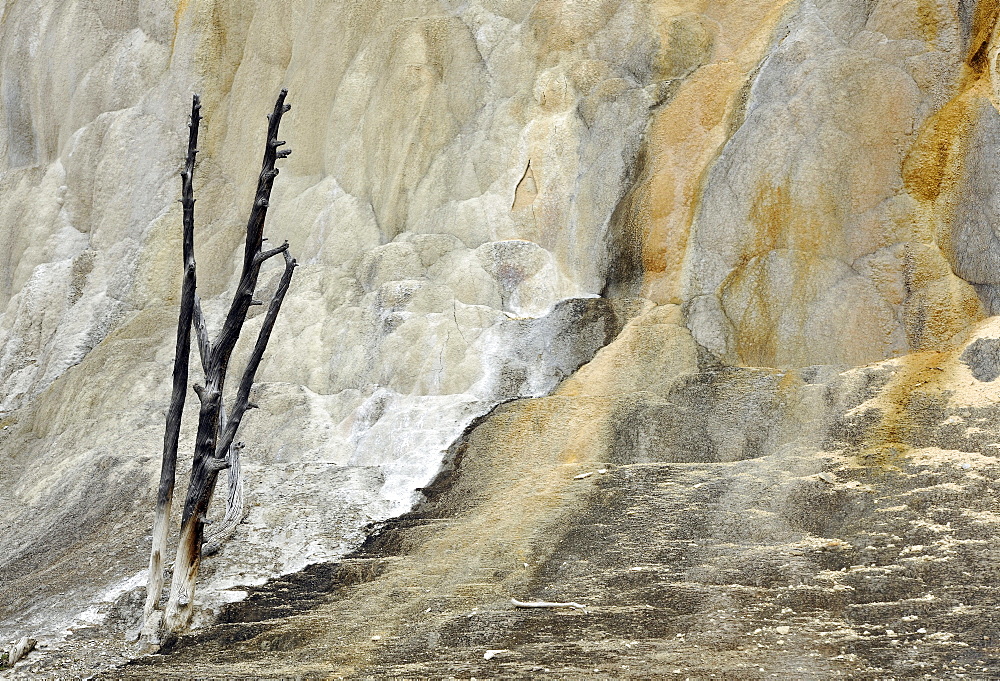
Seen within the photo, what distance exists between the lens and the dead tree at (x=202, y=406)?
7.23 m

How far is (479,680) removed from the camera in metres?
5.71

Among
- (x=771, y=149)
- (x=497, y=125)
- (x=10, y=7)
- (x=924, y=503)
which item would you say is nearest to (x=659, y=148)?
(x=771, y=149)

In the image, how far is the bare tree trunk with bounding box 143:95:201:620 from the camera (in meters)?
7.28

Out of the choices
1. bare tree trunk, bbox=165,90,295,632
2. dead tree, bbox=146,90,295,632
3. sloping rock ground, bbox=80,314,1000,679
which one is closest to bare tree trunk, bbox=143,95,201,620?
dead tree, bbox=146,90,295,632

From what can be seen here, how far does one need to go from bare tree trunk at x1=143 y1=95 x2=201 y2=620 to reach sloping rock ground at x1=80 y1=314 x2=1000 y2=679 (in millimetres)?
677

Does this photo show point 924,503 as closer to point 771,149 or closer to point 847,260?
point 847,260

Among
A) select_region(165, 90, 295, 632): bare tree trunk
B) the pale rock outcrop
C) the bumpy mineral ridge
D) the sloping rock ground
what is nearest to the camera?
the sloping rock ground

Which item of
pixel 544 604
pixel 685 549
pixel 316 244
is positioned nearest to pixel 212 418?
pixel 544 604

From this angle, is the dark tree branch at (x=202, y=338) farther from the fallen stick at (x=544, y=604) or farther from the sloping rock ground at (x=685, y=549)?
the fallen stick at (x=544, y=604)

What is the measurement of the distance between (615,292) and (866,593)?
16.5ft

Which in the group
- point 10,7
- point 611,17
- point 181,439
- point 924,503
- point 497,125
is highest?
point 10,7

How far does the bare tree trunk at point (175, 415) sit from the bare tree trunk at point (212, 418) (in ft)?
0.47

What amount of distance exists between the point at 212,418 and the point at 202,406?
0.13 metres

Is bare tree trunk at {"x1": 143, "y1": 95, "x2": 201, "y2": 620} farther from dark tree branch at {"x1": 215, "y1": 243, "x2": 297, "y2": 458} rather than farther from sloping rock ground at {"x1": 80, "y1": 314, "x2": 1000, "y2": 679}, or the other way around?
sloping rock ground at {"x1": 80, "y1": 314, "x2": 1000, "y2": 679}
